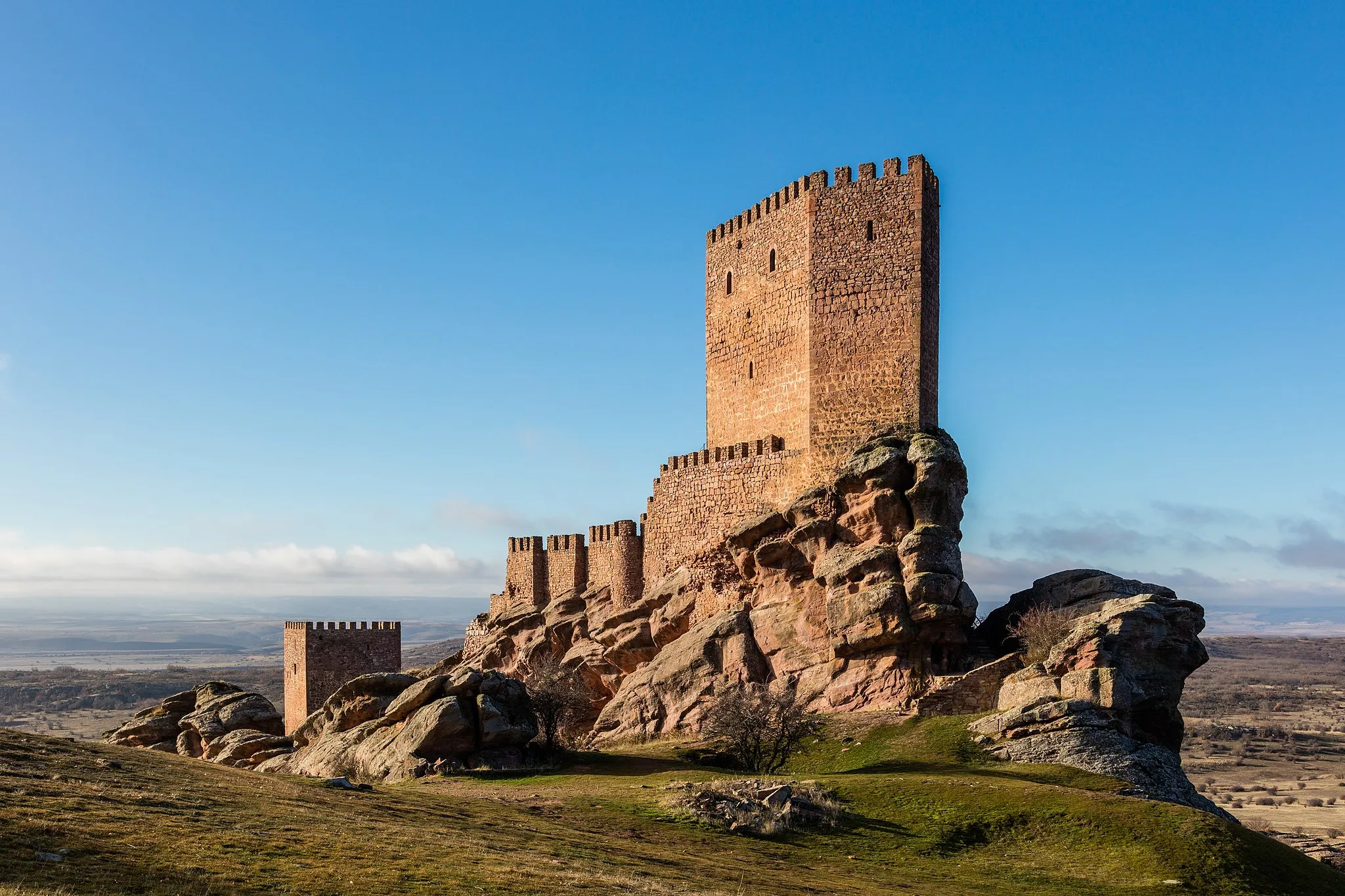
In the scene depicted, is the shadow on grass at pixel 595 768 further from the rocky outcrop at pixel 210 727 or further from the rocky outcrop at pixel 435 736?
the rocky outcrop at pixel 210 727

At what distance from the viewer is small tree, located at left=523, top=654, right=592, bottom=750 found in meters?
39.5

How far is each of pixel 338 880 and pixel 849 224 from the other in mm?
35783

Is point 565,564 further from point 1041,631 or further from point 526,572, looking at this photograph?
point 1041,631

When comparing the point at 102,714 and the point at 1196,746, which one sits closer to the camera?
the point at 1196,746

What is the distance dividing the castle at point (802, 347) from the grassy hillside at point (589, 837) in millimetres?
14825

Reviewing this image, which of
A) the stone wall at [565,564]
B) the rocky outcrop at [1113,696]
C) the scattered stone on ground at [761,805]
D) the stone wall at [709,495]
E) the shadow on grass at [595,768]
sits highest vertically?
the stone wall at [709,495]

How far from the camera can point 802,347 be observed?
47.7 m

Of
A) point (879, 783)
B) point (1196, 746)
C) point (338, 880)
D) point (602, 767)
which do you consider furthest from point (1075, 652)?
point (1196, 746)

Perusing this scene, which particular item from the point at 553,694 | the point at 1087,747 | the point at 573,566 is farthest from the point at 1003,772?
the point at 573,566

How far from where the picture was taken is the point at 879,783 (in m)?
31.7

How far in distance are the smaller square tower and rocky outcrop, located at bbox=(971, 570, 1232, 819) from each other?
40.0 m

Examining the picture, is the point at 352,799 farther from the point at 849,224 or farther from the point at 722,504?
the point at 849,224

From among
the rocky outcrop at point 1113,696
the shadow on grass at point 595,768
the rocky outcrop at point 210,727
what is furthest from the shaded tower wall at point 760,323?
the rocky outcrop at point 210,727

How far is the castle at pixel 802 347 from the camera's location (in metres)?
46.0
